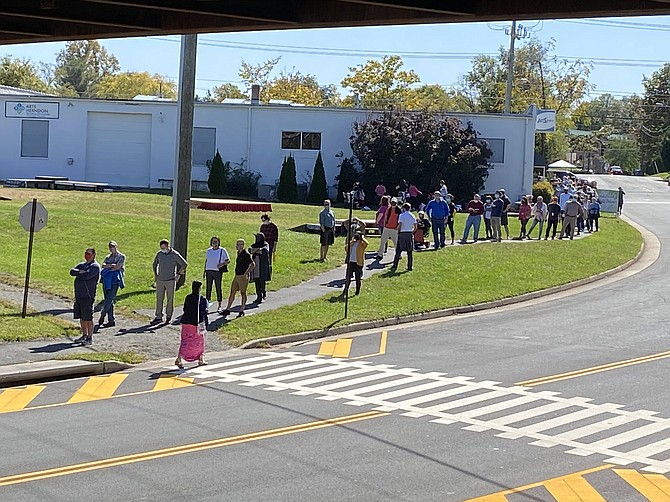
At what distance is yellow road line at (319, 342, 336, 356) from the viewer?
66.5 ft

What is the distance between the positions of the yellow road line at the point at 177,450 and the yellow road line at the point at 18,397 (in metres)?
3.66

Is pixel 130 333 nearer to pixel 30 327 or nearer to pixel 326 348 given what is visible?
pixel 30 327

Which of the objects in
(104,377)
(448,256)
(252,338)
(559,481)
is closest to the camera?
(559,481)

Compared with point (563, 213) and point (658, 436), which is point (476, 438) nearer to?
point (658, 436)

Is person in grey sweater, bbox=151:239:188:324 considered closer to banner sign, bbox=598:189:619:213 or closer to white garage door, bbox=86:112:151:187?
white garage door, bbox=86:112:151:187

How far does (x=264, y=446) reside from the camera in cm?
1223

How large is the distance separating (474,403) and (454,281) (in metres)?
14.1

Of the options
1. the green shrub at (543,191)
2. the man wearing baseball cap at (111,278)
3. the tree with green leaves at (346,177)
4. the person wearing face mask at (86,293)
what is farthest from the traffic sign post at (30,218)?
the green shrub at (543,191)

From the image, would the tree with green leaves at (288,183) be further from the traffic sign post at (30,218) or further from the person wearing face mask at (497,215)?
the traffic sign post at (30,218)

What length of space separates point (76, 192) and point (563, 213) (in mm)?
22310

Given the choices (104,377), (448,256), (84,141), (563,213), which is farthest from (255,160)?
(104,377)

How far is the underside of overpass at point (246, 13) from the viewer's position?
40.4ft

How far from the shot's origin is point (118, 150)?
57.8 m

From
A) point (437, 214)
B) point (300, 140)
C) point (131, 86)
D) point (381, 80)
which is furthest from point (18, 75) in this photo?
point (437, 214)
